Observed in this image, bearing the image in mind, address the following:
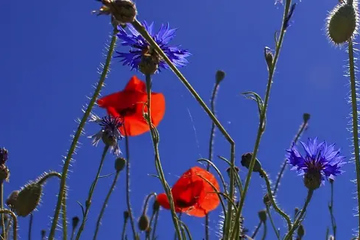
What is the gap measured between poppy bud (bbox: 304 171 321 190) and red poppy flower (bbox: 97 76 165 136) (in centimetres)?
55

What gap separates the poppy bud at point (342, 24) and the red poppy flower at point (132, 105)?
0.74 metres

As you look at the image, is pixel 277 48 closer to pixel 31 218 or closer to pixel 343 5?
pixel 343 5

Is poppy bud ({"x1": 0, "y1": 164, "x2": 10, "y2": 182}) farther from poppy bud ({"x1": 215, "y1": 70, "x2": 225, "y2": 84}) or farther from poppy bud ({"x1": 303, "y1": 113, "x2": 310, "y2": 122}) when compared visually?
poppy bud ({"x1": 303, "y1": 113, "x2": 310, "y2": 122})

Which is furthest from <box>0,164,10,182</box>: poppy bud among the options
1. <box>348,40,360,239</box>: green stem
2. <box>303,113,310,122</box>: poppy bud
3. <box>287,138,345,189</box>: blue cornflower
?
<box>303,113,310,122</box>: poppy bud

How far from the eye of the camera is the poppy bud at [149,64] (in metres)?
1.58

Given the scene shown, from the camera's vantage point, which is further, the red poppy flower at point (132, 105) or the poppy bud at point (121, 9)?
the red poppy flower at point (132, 105)

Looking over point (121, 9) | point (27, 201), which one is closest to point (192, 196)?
point (27, 201)

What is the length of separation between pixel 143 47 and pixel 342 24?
0.55m

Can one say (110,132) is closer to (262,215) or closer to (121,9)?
(262,215)

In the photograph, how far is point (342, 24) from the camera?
1.34 metres

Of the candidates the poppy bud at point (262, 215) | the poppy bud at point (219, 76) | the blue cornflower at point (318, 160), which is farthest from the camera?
the poppy bud at point (219, 76)

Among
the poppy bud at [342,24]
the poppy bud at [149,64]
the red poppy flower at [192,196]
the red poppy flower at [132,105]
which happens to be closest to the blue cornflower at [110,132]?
the red poppy flower at [132,105]

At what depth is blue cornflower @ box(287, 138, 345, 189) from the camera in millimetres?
1733

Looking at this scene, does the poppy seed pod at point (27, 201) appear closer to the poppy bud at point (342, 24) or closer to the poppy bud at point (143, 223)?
the poppy bud at point (342, 24)
